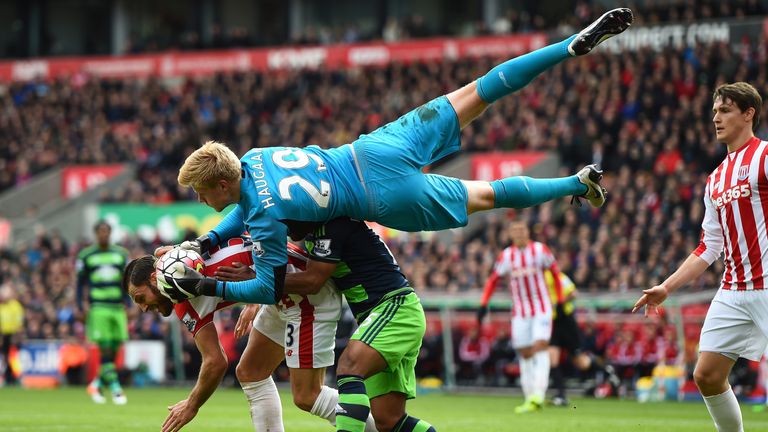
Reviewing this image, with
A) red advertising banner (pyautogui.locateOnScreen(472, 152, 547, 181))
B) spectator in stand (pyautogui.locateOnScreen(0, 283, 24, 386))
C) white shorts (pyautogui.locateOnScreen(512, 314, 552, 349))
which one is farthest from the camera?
red advertising banner (pyautogui.locateOnScreen(472, 152, 547, 181))

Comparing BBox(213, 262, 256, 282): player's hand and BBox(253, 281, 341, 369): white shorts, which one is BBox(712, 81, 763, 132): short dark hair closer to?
BBox(253, 281, 341, 369): white shorts

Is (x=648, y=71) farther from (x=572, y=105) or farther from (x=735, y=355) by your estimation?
(x=735, y=355)

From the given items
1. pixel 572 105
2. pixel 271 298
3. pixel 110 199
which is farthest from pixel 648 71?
pixel 271 298

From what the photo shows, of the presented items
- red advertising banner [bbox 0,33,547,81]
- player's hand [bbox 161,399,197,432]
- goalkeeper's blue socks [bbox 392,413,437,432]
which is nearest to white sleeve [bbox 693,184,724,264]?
goalkeeper's blue socks [bbox 392,413,437,432]

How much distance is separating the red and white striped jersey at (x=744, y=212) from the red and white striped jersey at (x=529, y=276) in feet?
24.6

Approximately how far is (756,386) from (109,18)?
3385 centimetres

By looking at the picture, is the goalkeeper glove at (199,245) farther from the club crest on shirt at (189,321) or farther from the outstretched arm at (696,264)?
the outstretched arm at (696,264)

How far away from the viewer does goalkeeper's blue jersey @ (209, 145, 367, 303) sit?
281 inches

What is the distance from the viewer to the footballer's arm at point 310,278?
24.5 ft

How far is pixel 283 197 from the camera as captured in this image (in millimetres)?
7160

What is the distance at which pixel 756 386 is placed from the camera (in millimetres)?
17125

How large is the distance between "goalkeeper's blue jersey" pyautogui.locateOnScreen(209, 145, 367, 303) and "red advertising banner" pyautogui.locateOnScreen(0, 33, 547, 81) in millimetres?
24219

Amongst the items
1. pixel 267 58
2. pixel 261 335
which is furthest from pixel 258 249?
pixel 267 58

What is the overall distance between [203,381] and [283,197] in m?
1.45
